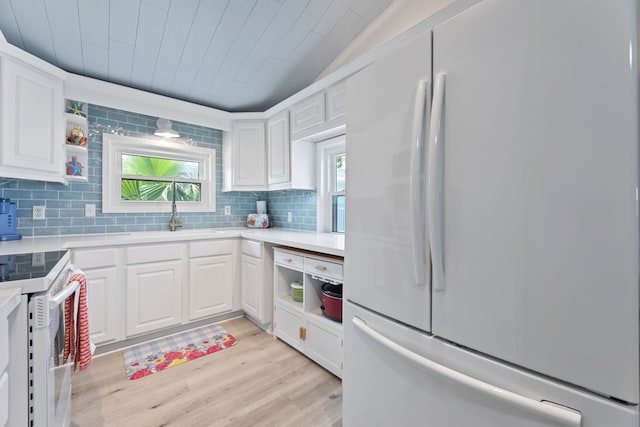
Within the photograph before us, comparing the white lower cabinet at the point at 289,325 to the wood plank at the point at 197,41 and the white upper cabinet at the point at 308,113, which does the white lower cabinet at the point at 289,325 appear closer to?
the white upper cabinet at the point at 308,113

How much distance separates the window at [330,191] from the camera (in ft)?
9.43

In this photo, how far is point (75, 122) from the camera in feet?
7.81

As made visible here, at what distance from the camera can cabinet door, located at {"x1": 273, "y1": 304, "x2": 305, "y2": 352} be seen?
220 cm

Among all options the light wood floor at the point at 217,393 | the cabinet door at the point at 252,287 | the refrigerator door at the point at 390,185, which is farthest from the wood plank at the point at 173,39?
the light wood floor at the point at 217,393

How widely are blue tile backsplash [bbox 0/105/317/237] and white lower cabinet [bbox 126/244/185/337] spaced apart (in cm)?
60

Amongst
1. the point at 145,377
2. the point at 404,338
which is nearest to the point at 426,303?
the point at 404,338

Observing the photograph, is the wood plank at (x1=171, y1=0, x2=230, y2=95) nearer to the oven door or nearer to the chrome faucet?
the chrome faucet

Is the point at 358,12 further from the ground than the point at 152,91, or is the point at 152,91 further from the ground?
the point at 358,12

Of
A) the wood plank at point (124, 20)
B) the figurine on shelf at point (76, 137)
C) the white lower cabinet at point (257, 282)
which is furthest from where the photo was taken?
the white lower cabinet at point (257, 282)

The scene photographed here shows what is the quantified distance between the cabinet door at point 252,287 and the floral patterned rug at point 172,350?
29 cm

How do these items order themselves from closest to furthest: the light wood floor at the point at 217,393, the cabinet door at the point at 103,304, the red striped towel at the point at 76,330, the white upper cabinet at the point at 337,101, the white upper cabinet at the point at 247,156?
A: the red striped towel at the point at 76,330 < the light wood floor at the point at 217,393 < the cabinet door at the point at 103,304 < the white upper cabinet at the point at 337,101 < the white upper cabinet at the point at 247,156

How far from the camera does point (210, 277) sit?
2.69 metres

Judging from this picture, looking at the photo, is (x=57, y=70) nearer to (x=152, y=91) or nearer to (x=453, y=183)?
(x=152, y=91)

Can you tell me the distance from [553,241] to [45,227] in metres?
3.23
